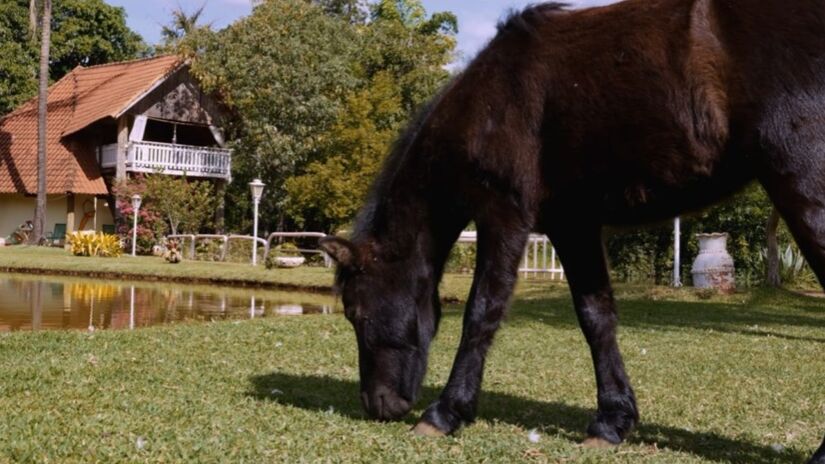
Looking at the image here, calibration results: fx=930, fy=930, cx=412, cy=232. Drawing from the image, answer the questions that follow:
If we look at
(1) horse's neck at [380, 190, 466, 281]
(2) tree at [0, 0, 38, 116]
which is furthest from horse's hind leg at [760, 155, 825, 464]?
(2) tree at [0, 0, 38, 116]

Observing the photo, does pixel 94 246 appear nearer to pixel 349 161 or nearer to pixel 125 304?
pixel 349 161

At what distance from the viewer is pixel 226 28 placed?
3409 cm

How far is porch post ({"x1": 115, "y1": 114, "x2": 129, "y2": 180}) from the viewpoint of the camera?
33594 mm

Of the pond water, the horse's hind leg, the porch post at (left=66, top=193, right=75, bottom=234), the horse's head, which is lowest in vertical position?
the pond water

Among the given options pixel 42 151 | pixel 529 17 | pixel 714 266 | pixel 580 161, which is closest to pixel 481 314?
pixel 580 161

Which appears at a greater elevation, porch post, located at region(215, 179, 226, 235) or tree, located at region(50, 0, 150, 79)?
tree, located at region(50, 0, 150, 79)

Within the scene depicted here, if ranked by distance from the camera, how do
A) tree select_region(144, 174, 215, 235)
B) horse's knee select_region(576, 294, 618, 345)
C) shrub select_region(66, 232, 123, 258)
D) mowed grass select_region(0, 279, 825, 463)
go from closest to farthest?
mowed grass select_region(0, 279, 825, 463), horse's knee select_region(576, 294, 618, 345), shrub select_region(66, 232, 123, 258), tree select_region(144, 174, 215, 235)

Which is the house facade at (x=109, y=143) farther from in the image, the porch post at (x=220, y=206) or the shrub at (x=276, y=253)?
the shrub at (x=276, y=253)

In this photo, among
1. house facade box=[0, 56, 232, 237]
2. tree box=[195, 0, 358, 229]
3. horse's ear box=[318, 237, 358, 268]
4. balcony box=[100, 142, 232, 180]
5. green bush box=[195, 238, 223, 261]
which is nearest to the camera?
horse's ear box=[318, 237, 358, 268]

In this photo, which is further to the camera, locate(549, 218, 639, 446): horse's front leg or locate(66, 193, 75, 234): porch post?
locate(66, 193, 75, 234): porch post

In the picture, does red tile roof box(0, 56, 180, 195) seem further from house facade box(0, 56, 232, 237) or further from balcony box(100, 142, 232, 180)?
balcony box(100, 142, 232, 180)

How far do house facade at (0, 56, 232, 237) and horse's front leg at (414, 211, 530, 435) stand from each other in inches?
1192

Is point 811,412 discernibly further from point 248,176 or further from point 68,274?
point 248,176

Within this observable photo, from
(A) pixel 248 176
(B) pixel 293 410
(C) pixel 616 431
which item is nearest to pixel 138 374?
(B) pixel 293 410
